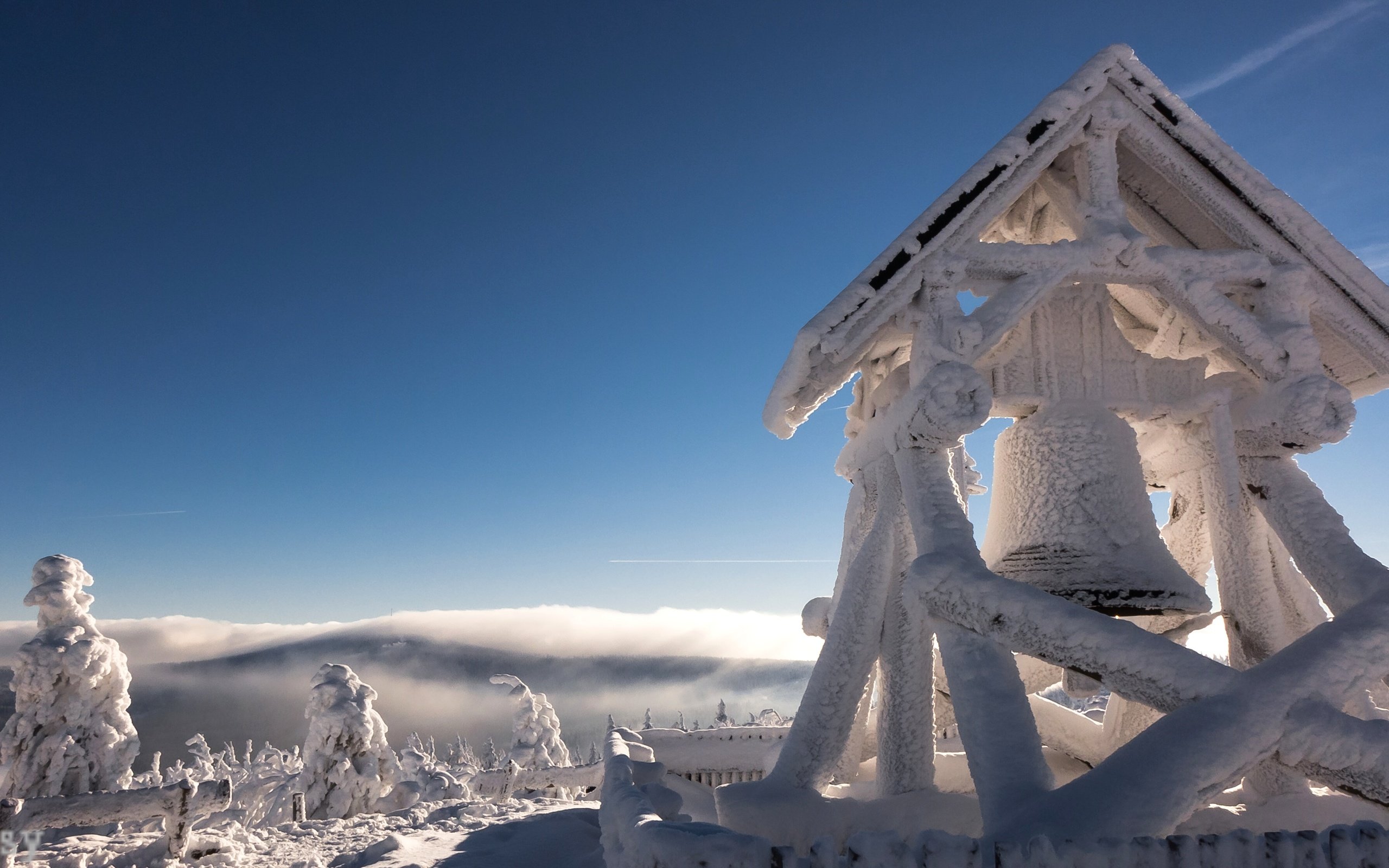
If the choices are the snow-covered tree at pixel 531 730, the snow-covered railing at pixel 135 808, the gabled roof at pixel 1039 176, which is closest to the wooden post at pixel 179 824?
the snow-covered railing at pixel 135 808

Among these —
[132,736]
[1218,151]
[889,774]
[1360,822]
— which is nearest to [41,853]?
[132,736]

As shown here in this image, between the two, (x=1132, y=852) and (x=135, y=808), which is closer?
(x=1132, y=852)

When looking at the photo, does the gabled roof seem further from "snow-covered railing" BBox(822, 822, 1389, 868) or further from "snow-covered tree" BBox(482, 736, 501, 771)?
"snow-covered tree" BBox(482, 736, 501, 771)

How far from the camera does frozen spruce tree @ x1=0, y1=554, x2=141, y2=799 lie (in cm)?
1515

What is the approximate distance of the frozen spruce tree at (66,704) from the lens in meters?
15.1

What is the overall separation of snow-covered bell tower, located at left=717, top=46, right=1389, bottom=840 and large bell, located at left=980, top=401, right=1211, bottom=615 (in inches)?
0.7

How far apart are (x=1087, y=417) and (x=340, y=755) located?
18.4 meters

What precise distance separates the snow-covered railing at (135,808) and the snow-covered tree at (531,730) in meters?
18.4

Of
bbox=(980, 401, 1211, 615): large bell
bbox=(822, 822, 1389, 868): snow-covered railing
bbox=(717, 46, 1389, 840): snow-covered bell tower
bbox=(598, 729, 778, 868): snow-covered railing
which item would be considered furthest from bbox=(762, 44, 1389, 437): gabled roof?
bbox=(822, 822, 1389, 868): snow-covered railing

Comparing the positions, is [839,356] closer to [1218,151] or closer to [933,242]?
[933,242]

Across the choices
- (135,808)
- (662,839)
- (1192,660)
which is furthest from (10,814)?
(1192,660)

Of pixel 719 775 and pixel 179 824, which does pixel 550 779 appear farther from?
pixel 719 775

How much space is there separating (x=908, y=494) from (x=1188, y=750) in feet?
6.95

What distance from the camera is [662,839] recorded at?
2.82 meters
